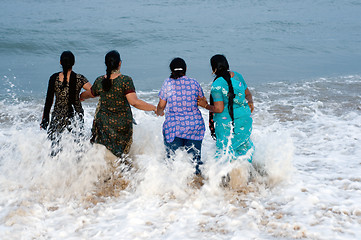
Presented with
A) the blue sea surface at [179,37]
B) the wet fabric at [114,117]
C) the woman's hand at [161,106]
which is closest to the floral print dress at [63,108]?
the wet fabric at [114,117]

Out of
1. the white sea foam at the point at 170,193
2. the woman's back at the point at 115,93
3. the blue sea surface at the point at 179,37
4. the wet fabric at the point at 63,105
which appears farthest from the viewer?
the blue sea surface at the point at 179,37

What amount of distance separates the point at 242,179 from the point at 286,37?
19350 millimetres

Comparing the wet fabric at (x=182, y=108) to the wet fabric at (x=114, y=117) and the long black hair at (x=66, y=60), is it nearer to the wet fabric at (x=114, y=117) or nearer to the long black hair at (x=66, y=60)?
the wet fabric at (x=114, y=117)

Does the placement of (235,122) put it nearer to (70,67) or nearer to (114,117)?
(114,117)

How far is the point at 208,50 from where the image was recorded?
18094 millimetres

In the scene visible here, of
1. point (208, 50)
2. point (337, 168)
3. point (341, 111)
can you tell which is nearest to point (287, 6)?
point (208, 50)

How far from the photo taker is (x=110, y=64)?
4023mm

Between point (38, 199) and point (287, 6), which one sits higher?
point (287, 6)

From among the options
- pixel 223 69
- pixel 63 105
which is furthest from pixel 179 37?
pixel 223 69

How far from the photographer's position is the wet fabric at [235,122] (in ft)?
13.3

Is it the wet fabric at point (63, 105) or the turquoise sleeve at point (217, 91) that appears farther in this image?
the wet fabric at point (63, 105)

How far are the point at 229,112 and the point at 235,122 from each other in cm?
15

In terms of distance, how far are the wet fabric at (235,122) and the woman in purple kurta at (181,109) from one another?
24 cm

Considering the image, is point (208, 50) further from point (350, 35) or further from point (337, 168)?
point (337, 168)
